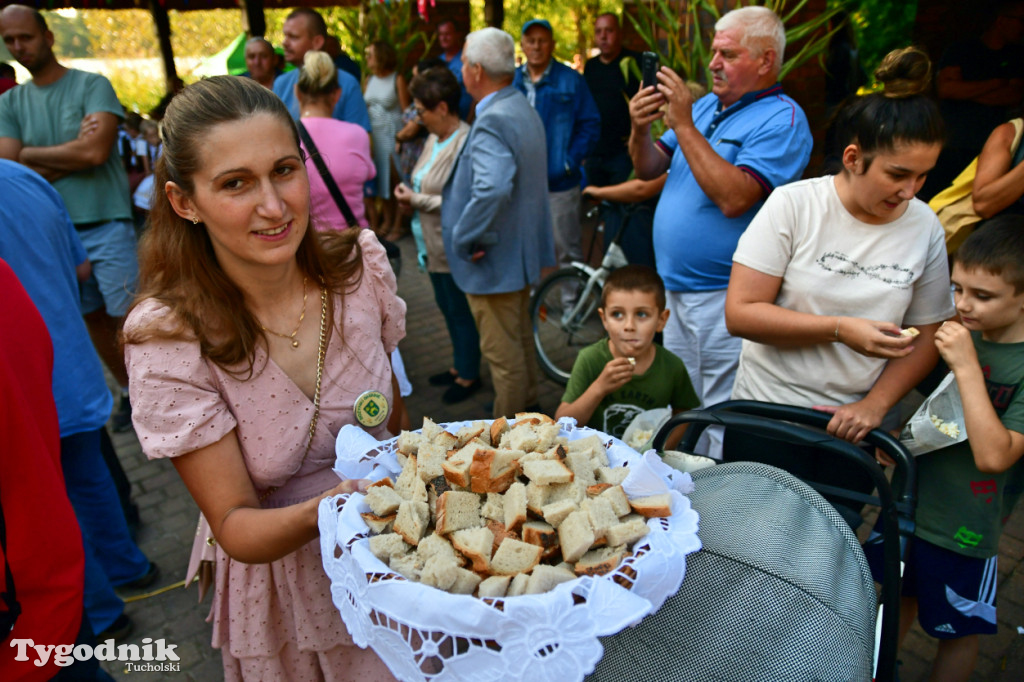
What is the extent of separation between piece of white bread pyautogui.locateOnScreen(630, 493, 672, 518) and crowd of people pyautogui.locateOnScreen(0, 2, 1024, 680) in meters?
0.63

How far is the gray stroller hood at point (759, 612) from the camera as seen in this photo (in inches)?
47.8

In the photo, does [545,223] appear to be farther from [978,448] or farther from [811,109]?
[978,448]

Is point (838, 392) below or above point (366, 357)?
below

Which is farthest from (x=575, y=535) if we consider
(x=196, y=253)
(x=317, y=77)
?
(x=317, y=77)

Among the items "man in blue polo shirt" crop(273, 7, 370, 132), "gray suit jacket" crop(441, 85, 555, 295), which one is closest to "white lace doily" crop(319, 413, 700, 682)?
"gray suit jacket" crop(441, 85, 555, 295)

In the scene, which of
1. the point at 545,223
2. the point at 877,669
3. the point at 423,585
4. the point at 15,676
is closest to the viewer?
the point at 423,585

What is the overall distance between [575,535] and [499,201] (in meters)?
2.97

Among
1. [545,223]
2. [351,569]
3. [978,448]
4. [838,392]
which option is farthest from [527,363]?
[351,569]

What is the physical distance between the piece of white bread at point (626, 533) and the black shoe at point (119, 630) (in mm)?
2941

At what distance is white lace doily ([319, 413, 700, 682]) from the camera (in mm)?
1070

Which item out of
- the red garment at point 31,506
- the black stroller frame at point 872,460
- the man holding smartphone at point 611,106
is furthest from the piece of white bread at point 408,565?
the man holding smartphone at point 611,106

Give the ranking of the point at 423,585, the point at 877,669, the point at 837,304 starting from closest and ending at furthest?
1. the point at 423,585
2. the point at 877,669
3. the point at 837,304

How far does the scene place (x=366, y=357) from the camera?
1.90 meters

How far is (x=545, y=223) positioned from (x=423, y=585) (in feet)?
11.7
